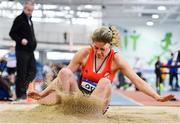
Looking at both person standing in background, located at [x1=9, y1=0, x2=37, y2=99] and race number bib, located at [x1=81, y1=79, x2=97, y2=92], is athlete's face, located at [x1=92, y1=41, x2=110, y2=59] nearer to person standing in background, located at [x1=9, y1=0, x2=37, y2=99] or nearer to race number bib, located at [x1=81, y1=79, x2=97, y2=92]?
race number bib, located at [x1=81, y1=79, x2=97, y2=92]

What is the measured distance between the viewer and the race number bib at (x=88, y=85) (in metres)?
4.04

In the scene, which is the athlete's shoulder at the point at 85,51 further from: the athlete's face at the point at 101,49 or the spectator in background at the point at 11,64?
the spectator in background at the point at 11,64

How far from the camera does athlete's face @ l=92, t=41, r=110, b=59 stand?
382 centimetres

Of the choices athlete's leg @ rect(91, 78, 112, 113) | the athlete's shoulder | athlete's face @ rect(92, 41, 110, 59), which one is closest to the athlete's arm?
the athlete's shoulder

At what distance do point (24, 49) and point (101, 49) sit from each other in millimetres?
3236

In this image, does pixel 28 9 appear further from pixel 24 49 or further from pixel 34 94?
pixel 34 94

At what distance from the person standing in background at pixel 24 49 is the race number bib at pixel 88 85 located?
294 cm

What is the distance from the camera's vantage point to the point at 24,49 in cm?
694

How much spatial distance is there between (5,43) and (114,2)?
8.40m

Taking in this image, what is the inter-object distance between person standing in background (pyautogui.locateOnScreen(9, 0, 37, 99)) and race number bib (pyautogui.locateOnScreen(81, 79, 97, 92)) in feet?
9.63

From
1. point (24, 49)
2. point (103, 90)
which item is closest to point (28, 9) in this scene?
point (24, 49)

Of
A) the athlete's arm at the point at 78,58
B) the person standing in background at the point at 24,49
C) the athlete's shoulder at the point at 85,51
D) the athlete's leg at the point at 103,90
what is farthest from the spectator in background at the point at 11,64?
the athlete's leg at the point at 103,90

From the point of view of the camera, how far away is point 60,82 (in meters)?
3.88

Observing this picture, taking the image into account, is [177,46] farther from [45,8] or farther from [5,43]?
[5,43]
